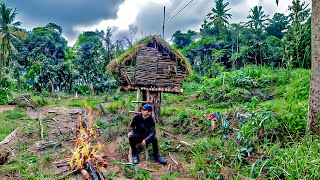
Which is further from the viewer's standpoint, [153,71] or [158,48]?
[158,48]

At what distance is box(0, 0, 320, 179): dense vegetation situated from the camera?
430 cm

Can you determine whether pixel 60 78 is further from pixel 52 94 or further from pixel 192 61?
pixel 192 61

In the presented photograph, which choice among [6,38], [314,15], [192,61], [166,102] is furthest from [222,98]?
[6,38]

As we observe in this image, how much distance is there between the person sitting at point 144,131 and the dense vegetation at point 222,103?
0.72 m

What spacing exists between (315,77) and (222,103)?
5.77 meters

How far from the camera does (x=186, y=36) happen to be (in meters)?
42.0

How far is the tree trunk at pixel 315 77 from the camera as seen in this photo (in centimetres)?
434

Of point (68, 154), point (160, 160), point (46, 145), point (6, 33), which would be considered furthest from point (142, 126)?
point (6, 33)

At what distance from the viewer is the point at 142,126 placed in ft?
18.2

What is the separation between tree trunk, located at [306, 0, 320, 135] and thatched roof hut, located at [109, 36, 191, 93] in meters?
4.03

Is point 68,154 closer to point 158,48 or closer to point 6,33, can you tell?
point 158,48

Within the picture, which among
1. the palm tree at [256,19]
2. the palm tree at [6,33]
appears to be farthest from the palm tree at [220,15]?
the palm tree at [6,33]

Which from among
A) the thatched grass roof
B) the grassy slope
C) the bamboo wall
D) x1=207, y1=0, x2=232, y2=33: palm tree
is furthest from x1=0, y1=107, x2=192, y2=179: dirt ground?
x1=207, y1=0, x2=232, y2=33: palm tree

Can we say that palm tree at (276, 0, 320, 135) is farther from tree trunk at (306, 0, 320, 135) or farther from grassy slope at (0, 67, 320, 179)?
grassy slope at (0, 67, 320, 179)
